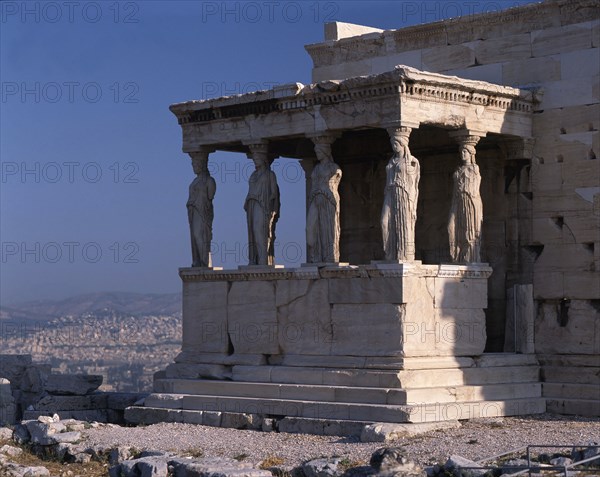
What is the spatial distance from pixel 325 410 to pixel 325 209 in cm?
266

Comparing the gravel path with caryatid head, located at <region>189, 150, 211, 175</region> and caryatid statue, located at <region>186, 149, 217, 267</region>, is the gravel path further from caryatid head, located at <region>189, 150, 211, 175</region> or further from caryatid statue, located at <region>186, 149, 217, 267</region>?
caryatid head, located at <region>189, 150, 211, 175</region>

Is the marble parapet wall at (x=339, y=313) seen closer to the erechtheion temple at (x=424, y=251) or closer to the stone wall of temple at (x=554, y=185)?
the erechtheion temple at (x=424, y=251)

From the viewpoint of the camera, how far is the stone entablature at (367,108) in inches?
760

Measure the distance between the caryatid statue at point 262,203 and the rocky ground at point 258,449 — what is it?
257 centimetres

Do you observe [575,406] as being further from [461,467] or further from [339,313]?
[461,467]

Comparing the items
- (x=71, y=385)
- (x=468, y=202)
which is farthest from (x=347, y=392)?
(x=71, y=385)

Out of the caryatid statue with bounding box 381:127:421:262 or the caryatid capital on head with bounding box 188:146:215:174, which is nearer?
the caryatid statue with bounding box 381:127:421:262

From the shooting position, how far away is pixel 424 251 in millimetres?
21656

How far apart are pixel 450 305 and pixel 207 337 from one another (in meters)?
3.63

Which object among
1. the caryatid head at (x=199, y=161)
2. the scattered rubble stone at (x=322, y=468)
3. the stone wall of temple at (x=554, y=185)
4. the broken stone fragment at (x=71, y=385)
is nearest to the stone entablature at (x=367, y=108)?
the caryatid head at (x=199, y=161)

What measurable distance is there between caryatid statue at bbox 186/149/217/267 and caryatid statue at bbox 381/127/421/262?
3.30m

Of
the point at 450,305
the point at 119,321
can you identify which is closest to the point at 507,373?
the point at 450,305

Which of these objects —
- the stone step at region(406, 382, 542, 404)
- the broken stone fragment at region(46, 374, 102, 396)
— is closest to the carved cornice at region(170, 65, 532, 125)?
the stone step at region(406, 382, 542, 404)

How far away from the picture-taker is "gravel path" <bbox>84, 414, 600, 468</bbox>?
17.1 meters
